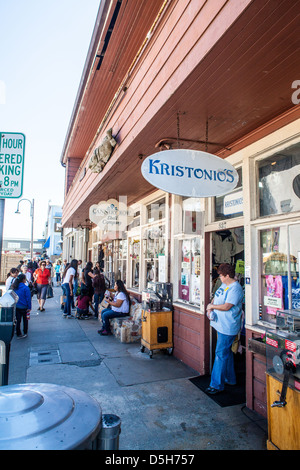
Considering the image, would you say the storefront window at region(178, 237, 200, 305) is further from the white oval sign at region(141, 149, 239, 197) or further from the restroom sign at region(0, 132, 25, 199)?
the restroom sign at region(0, 132, 25, 199)

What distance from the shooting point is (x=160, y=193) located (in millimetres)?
6926

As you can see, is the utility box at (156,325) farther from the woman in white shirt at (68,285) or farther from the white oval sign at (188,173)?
the woman in white shirt at (68,285)

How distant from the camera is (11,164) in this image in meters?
3.04

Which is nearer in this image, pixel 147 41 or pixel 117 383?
pixel 147 41

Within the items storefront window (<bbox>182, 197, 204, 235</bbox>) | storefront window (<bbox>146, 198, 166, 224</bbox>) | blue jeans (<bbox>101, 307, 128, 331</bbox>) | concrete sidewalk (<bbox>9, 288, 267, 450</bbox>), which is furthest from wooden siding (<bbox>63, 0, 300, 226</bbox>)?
blue jeans (<bbox>101, 307, 128, 331</bbox>)

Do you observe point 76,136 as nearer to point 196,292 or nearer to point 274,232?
point 196,292

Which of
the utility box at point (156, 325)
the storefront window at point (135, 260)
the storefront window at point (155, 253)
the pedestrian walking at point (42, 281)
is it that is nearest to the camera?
the utility box at point (156, 325)

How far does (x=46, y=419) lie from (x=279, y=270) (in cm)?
307

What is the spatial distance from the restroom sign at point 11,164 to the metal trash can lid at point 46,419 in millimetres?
1826

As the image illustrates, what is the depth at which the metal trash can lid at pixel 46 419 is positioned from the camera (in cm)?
133

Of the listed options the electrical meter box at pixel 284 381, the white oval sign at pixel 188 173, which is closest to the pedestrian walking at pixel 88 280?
the white oval sign at pixel 188 173

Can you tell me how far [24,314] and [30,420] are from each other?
6.10 m
